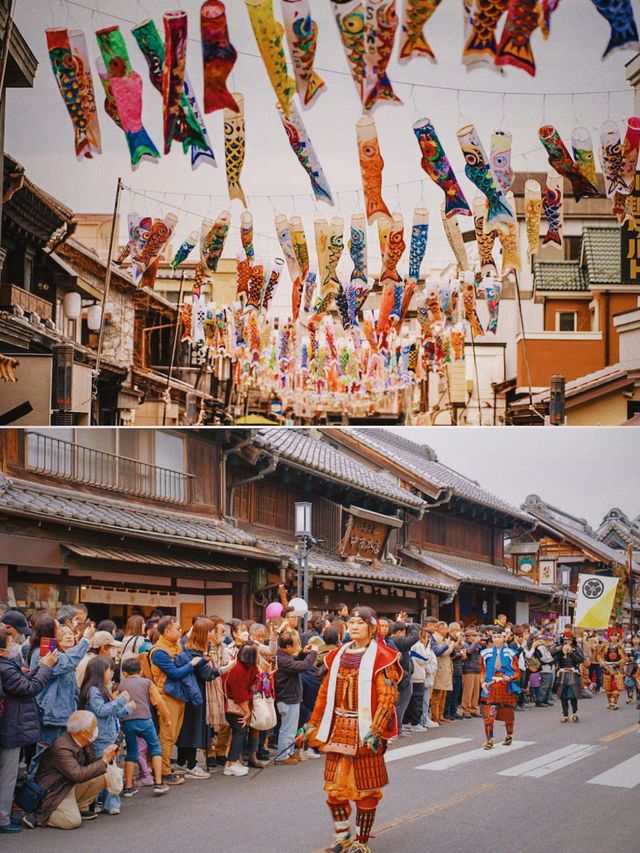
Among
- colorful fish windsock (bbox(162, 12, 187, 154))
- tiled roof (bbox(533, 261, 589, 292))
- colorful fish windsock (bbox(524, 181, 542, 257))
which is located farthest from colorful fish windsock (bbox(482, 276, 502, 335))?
colorful fish windsock (bbox(162, 12, 187, 154))

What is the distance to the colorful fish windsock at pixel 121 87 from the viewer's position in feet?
33.5

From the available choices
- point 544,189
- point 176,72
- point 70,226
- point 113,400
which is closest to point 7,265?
point 70,226

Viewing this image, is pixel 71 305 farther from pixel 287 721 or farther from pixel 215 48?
pixel 287 721

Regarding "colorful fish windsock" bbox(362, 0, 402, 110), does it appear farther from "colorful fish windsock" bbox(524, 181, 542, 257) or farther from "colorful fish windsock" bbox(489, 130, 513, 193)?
"colorful fish windsock" bbox(524, 181, 542, 257)

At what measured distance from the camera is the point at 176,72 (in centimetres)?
1005

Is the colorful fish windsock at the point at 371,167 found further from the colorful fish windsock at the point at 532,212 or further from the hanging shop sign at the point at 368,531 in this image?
the hanging shop sign at the point at 368,531

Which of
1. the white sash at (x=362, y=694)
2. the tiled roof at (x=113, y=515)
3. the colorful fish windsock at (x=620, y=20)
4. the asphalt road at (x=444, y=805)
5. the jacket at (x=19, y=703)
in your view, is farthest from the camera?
the colorful fish windsock at (x=620, y=20)

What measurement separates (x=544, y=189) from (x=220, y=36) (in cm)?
395

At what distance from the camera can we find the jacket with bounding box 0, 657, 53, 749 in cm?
530

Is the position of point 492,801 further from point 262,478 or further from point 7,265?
point 7,265

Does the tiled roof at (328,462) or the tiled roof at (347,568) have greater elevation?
the tiled roof at (328,462)

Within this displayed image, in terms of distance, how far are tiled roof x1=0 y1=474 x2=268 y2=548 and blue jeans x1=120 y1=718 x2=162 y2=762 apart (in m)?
1.17

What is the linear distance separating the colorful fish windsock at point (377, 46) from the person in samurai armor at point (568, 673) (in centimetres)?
584

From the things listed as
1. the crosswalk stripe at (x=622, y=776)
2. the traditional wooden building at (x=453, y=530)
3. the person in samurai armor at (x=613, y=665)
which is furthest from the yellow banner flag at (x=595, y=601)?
the crosswalk stripe at (x=622, y=776)
